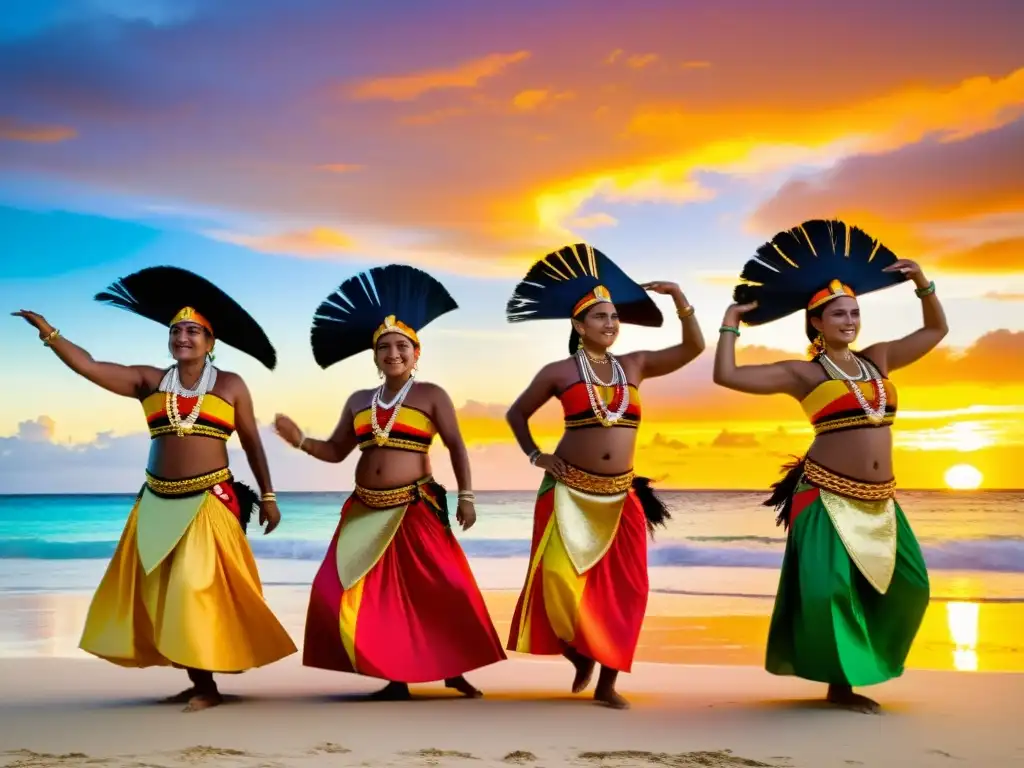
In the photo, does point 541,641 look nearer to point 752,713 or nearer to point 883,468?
point 752,713

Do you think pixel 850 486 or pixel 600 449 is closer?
pixel 850 486

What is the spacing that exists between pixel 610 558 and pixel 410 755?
1.66m

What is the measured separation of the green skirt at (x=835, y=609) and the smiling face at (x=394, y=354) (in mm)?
2055

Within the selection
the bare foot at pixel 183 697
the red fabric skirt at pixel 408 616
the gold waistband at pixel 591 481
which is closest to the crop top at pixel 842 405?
the gold waistband at pixel 591 481

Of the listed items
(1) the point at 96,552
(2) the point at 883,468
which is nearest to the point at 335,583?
(2) the point at 883,468

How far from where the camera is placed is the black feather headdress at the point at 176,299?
630 centimetres

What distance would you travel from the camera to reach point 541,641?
6.07m

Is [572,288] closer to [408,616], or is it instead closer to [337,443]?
[337,443]

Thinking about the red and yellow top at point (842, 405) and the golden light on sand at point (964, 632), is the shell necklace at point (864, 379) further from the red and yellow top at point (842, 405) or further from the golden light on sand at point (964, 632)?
the golden light on sand at point (964, 632)

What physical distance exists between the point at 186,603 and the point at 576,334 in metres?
2.33

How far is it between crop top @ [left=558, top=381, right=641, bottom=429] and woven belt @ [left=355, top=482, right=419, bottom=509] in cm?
85

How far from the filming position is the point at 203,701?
19.2ft

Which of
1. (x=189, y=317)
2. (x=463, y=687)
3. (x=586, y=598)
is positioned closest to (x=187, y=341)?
(x=189, y=317)

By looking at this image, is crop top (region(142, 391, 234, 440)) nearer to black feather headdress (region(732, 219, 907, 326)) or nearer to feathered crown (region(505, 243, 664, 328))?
feathered crown (region(505, 243, 664, 328))
